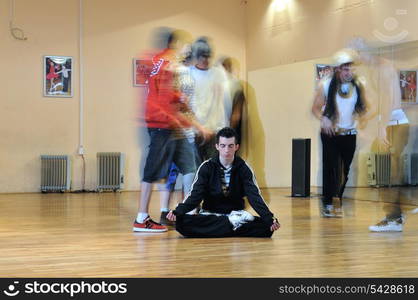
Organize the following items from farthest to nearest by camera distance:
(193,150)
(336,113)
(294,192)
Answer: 1. (294,192)
2. (336,113)
3. (193,150)

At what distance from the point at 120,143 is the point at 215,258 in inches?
267

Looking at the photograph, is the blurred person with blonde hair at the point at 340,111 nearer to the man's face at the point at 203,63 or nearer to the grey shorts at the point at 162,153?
the man's face at the point at 203,63

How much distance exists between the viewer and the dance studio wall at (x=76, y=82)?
10.1 m

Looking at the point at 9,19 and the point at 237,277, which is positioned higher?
the point at 9,19

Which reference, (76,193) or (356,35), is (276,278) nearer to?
(356,35)

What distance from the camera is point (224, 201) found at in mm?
5078

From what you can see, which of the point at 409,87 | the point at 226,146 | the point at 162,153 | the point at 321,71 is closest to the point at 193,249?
the point at 226,146

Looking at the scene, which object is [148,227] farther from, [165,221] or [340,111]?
[340,111]

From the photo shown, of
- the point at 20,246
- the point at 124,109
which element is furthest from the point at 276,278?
the point at 124,109

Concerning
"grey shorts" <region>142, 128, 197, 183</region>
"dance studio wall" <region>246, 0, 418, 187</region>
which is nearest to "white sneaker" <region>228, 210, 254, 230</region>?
"grey shorts" <region>142, 128, 197, 183</region>

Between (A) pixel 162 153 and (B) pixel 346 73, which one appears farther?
(B) pixel 346 73

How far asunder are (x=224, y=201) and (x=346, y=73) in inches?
79.6

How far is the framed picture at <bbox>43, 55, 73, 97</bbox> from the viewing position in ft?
33.8

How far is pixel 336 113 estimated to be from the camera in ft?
21.0
